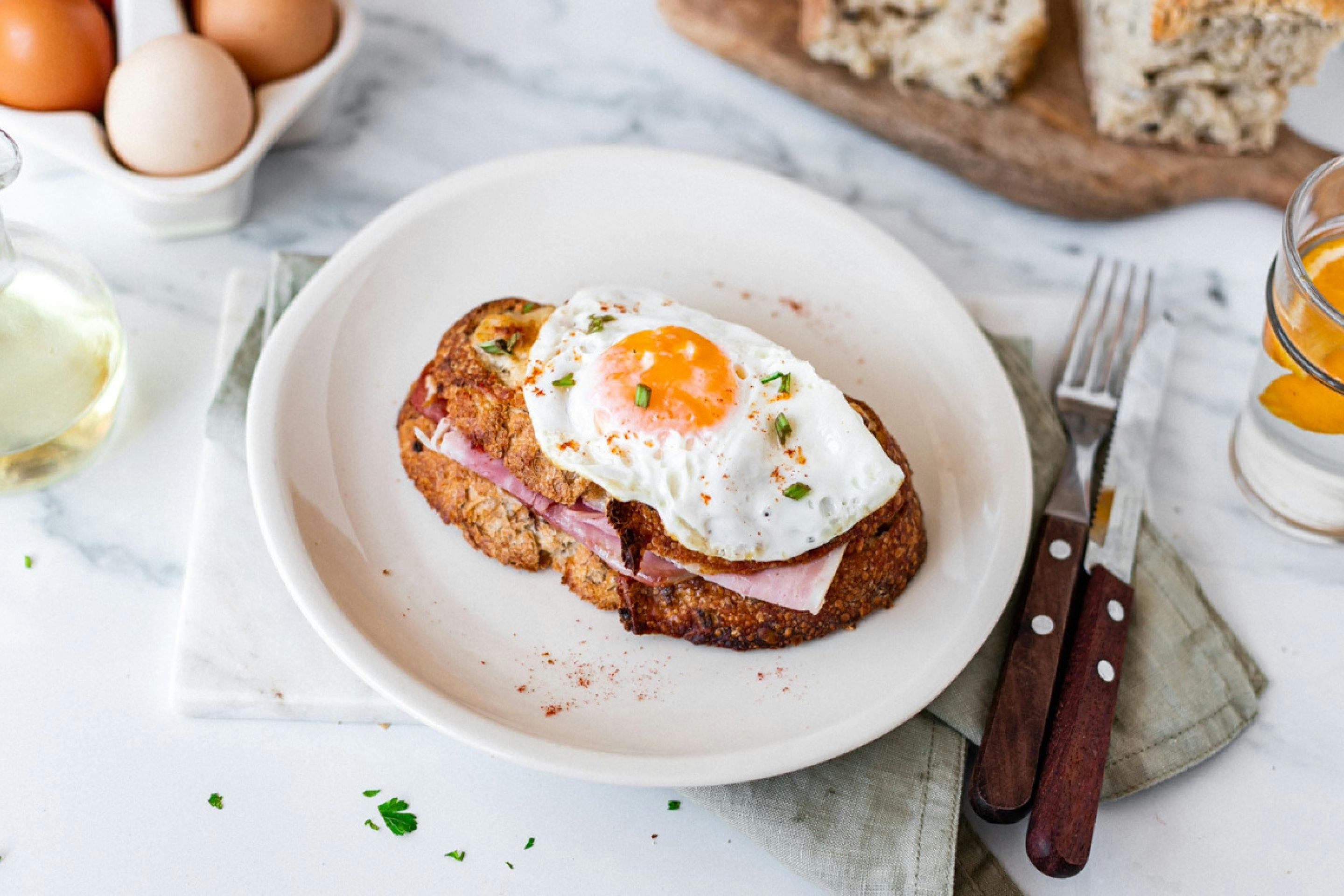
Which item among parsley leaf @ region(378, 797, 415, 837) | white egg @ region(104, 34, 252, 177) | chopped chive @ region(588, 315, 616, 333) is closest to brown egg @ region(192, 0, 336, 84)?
white egg @ region(104, 34, 252, 177)

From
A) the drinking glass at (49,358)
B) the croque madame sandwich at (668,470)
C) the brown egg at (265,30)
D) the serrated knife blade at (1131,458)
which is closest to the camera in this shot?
the croque madame sandwich at (668,470)

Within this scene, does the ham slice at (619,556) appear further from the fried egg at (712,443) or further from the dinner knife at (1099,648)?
the dinner knife at (1099,648)

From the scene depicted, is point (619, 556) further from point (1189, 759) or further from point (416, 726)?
point (1189, 759)

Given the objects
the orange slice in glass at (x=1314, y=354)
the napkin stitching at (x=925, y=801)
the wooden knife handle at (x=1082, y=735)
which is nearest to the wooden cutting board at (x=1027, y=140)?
the orange slice in glass at (x=1314, y=354)

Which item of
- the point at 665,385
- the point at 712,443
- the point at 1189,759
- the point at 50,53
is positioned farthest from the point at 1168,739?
the point at 50,53

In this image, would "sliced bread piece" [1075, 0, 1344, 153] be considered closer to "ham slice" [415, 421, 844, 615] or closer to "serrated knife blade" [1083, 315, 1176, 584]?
"serrated knife blade" [1083, 315, 1176, 584]

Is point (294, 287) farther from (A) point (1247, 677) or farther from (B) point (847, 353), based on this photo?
(A) point (1247, 677)

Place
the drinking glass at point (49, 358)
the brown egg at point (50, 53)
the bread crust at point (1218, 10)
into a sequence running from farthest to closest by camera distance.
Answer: the bread crust at point (1218, 10) → the brown egg at point (50, 53) → the drinking glass at point (49, 358)

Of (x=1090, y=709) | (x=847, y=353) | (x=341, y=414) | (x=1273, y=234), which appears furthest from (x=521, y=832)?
(x=1273, y=234)
